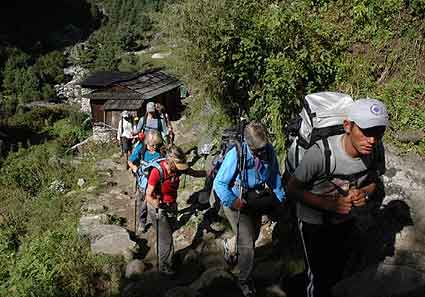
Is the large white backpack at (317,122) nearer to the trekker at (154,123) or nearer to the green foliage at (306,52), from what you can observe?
the green foliage at (306,52)

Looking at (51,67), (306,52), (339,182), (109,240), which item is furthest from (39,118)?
(339,182)

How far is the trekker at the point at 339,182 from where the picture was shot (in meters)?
2.84

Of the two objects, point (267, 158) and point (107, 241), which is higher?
point (267, 158)

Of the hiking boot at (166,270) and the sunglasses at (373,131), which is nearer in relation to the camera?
the sunglasses at (373,131)

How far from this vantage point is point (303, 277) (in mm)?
3938

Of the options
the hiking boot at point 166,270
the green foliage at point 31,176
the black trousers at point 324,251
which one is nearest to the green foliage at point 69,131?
the green foliage at point 31,176

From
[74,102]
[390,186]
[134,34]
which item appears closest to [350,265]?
[390,186]

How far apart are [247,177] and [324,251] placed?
0.98 metres

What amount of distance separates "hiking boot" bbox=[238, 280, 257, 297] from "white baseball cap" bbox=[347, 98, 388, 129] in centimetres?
226

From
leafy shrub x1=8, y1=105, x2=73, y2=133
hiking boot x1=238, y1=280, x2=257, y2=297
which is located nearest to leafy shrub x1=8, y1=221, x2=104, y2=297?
hiking boot x1=238, y1=280, x2=257, y2=297

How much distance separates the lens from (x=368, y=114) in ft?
9.14

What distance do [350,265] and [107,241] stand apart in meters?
3.83

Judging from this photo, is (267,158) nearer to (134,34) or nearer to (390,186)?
(390,186)

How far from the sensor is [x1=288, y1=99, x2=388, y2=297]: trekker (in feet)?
9.32
